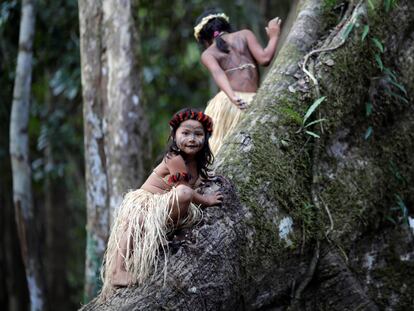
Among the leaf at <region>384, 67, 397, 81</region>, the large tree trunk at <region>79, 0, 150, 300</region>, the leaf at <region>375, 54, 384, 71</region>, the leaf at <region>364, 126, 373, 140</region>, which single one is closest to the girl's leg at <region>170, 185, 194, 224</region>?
the leaf at <region>364, 126, 373, 140</region>

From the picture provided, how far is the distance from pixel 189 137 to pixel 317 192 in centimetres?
96

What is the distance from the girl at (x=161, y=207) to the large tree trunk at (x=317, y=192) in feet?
0.26

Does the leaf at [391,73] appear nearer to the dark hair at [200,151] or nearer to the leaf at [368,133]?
the leaf at [368,133]

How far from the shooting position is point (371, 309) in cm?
373

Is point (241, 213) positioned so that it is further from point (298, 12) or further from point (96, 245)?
point (96, 245)

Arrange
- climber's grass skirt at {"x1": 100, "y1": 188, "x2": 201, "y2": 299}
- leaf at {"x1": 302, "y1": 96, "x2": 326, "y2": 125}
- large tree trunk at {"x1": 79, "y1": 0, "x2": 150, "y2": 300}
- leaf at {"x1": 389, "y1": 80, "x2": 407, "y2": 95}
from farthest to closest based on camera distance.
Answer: large tree trunk at {"x1": 79, "y1": 0, "x2": 150, "y2": 300}, leaf at {"x1": 389, "y1": 80, "x2": 407, "y2": 95}, leaf at {"x1": 302, "y1": 96, "x2": 326, "y2": 125}, climber's grass skirt at {"x1": 100, "y1": 188, "x2": 201, "y2": 299}

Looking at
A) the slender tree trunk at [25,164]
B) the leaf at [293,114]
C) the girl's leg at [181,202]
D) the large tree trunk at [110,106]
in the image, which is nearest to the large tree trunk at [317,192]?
the leaf at [293,114]

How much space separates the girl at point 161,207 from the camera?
2939 mm

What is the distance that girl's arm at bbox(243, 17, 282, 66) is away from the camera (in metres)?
4.71

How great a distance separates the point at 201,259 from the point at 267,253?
49cm

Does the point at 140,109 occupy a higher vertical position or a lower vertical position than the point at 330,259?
higher

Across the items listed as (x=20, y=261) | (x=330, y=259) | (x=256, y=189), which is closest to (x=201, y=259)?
(x=256, y=189)

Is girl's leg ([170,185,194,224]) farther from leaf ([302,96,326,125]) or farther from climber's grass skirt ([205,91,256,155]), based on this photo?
climber's grass skirt ([205,91,256,155])

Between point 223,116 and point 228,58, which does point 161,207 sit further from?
point 228,58
